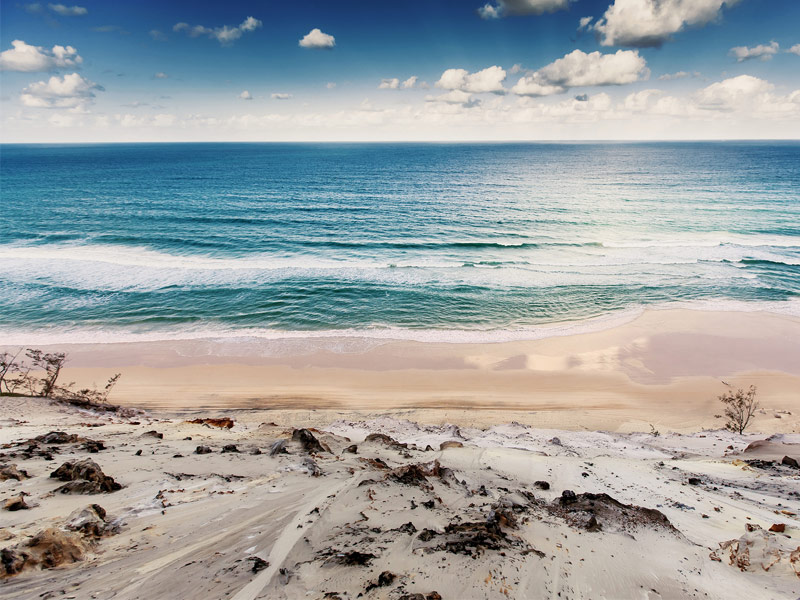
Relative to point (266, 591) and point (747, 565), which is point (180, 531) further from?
point (747, 565)

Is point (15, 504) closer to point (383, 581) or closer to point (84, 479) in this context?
point (84, 479)

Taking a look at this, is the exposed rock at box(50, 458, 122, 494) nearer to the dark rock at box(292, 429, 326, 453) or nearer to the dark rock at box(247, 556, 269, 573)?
the dark rock at box(247, 556, 269, 573)

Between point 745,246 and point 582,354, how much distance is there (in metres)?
30.5

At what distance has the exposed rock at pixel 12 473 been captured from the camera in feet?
23.2

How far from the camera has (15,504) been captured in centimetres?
609

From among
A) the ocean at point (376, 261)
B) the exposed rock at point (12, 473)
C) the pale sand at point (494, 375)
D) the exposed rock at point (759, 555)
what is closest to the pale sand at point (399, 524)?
the exposed rock at point (759, 555)

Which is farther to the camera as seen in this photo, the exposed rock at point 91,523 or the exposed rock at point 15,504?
the exposed rock at point 15,504

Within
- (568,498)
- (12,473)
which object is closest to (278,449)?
(12,473)

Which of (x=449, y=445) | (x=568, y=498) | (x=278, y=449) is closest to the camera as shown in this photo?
(x=568, y=498)

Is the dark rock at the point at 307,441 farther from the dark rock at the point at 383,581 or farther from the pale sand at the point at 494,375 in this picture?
the pale sand at the point at 494,375

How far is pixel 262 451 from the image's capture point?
9.52 m

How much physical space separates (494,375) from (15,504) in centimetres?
1746

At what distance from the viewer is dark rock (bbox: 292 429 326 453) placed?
9.76 metres

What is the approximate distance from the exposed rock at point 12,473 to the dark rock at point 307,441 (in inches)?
197
